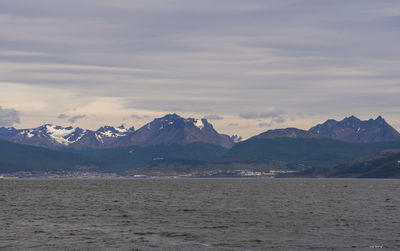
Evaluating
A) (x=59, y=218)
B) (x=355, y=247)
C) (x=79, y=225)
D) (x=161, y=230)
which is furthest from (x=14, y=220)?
(x=355, y=247)

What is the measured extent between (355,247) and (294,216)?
44.8 meters

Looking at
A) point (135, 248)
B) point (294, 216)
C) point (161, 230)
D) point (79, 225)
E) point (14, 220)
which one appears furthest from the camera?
point (294, 216)

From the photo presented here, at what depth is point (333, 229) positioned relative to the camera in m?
102

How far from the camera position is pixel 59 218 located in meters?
122

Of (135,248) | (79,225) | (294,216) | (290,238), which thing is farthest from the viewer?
(294,216)

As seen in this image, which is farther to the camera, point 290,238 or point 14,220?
point 14,220

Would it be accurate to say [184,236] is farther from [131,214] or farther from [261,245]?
[131,214]

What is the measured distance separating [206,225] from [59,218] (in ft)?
107

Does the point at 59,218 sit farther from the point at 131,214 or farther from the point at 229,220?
the point at 229,220

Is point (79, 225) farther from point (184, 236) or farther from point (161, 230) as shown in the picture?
point (184, 236)

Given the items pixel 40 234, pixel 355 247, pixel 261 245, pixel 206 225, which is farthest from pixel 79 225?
pixel 355 247

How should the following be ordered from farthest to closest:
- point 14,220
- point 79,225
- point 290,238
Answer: point 14,220 → point 79,225 → point 290,238

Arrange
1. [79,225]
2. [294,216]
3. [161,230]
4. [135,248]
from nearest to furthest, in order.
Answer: [135,248] → [161,230] → [79,225] → [294,216]

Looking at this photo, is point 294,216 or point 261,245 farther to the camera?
point 294,216
